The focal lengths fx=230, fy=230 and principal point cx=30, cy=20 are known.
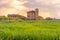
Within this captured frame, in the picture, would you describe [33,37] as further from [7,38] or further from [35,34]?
[7,38]

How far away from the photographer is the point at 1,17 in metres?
56.9

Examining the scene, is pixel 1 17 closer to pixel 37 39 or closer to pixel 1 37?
pixel 1 37

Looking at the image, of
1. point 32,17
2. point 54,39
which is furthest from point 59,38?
point 32,17

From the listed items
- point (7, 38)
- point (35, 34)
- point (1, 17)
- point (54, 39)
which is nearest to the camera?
point (54, 39)

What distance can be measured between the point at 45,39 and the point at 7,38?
15.8 feet

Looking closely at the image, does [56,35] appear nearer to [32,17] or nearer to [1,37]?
[1,37]

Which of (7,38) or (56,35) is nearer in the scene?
(56,35)

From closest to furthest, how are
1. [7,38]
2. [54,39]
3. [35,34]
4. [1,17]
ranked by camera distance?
[54,39] < [35,34] < [7,38] < [1,17]

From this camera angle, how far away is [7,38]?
81.6ft

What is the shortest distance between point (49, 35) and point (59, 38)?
3.78 feet

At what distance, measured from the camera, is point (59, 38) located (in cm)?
2167

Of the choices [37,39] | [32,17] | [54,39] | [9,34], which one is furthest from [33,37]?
[32,17]

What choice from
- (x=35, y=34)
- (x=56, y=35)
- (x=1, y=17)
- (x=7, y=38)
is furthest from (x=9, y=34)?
(x=1, y=17)

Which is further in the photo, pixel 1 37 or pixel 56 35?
pixel 1 37
